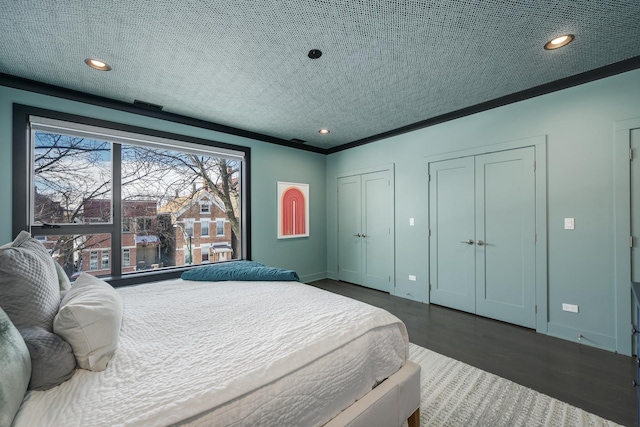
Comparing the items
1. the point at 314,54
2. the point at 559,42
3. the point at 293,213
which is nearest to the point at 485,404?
the point at 559,42

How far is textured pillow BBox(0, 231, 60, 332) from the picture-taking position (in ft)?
3.17

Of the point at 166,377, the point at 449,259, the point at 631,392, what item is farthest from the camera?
the point at 449,259

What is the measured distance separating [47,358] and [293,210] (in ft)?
12.4

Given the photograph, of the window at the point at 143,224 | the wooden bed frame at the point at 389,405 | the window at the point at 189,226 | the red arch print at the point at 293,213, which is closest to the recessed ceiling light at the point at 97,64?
the window at the point at 143,224

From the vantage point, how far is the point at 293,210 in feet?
15.1

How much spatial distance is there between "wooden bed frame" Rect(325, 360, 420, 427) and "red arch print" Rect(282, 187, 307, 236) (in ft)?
10.6

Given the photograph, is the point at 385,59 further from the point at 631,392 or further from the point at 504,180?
the point at 631,392

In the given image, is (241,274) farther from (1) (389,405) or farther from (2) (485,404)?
(2) (485,404)

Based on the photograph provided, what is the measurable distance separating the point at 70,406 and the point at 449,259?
144 inches

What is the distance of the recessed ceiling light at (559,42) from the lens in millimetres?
Answer: 1955

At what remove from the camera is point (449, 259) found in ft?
11.4

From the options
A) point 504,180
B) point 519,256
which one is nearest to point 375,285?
point 519,256

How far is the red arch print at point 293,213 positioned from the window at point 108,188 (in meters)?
1.22

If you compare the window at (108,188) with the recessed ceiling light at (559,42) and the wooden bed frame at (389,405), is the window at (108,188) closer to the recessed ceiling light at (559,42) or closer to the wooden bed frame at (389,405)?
the wooden bed frame at (389,405)
